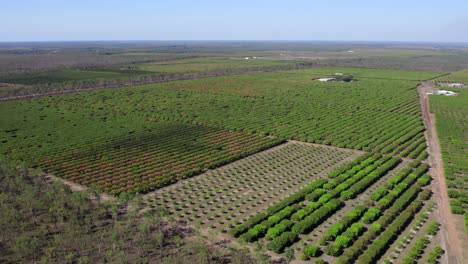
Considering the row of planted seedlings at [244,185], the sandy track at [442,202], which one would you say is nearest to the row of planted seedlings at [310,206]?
the row of planted seedlings at [244,185]

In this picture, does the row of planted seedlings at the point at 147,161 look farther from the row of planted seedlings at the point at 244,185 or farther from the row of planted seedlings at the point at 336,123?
the row of planted seedlings at the point at 336,123

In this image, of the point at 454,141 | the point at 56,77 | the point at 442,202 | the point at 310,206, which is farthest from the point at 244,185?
the point at 56,77

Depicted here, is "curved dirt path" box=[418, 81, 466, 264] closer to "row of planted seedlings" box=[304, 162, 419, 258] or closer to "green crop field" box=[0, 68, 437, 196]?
"green crop field" box=[0, 68, 437, 196]

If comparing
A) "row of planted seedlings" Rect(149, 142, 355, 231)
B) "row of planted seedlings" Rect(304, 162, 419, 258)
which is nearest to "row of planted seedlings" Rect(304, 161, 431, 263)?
"row of planted seedlings" Rect(304, 162, 419, 258)

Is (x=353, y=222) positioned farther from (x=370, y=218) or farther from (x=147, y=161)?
(x=147, y=161)

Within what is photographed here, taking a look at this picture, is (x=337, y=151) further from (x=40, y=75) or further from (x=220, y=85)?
(x=40, y=75)
